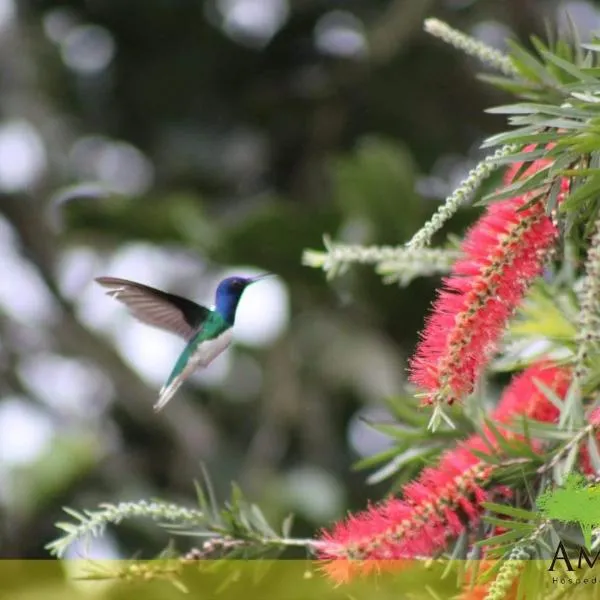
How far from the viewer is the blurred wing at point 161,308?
0.30m

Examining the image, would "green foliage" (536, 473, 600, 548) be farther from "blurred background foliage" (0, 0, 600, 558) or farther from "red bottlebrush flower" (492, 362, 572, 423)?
"blurred background foliage" (0, 0, 600, 558)

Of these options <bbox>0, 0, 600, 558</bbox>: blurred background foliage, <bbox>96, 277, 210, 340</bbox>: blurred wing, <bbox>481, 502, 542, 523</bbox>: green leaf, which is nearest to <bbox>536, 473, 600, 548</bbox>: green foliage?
<bbox>481, 502, 542, 523</bbox>: green leaf

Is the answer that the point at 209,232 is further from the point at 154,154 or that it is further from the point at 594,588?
the point at 594,588

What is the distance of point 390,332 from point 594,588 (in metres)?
0.60

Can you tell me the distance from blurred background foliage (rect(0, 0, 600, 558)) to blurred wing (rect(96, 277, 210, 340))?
0.26 metres

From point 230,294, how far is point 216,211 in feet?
2.89

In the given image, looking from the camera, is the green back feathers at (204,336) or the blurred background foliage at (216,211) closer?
the green back feathers at (204,336)

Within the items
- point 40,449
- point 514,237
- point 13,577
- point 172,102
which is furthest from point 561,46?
point 172,102

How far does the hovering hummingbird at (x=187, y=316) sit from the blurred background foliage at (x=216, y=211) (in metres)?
0.26

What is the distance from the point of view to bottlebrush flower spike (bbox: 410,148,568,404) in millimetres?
224

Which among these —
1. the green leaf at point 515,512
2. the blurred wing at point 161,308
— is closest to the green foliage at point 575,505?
the green leaf at point 515,512

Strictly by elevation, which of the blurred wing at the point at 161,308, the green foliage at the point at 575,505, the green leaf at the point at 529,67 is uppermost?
the green leaf at the point at 529,67

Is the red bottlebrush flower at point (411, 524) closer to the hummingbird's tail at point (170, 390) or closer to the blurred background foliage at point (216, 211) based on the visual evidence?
the hummingbird's tail at point (170, 390)

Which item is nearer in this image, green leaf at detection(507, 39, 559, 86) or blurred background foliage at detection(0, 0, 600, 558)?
green leaf at detection(507, 39, 559, 86)
